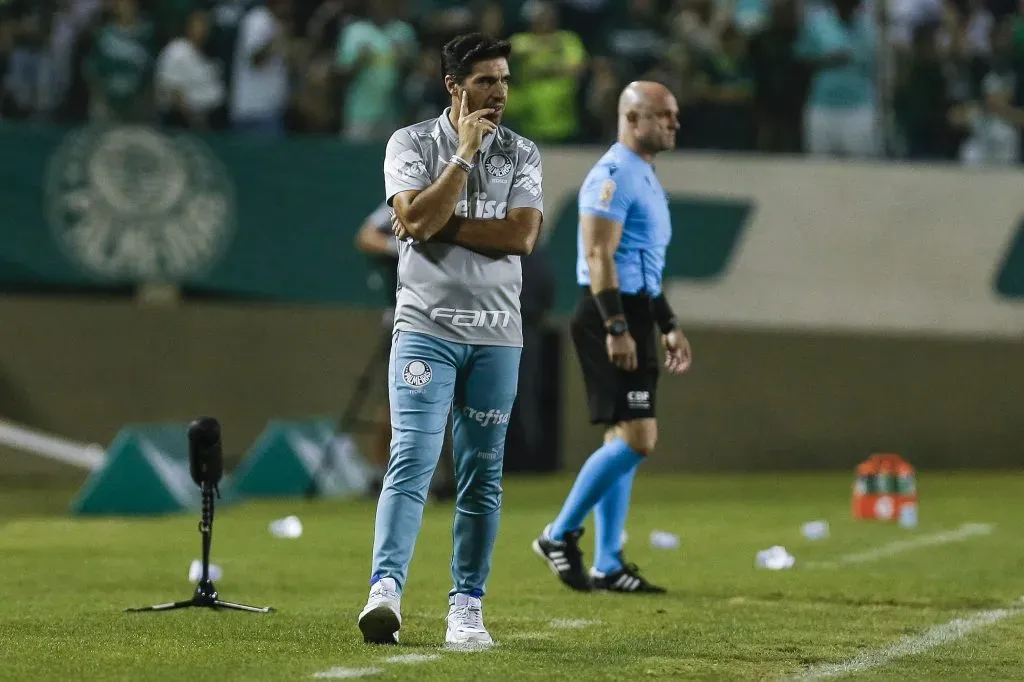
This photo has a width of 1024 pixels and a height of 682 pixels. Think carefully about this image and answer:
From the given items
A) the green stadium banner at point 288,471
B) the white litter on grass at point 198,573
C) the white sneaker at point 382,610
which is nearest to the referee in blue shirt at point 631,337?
the white litter on grass at point 198,573

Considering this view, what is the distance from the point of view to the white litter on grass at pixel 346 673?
5445 millimetres

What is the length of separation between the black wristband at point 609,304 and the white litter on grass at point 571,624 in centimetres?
145

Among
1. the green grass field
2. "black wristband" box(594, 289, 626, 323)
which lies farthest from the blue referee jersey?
the green grass field

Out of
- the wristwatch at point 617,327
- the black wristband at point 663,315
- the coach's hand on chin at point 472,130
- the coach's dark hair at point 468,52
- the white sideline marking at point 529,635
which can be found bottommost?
the white sideline marking at point 529,635

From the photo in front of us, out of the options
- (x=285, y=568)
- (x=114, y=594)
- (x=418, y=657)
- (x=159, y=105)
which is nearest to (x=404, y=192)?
(x=418, y=657)

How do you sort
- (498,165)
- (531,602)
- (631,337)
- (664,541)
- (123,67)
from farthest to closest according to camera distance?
(123,67) < (664,541) < (631,337) < (531,602) < (498,165)

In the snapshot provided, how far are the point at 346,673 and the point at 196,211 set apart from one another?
1058 cm

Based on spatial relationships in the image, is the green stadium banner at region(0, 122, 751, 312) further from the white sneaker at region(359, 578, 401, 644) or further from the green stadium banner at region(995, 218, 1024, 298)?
the white sneaker at region(359, 578, 401, 644)

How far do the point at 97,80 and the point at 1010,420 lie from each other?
29.1 feet

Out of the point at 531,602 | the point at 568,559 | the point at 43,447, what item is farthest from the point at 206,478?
the point at 43,447

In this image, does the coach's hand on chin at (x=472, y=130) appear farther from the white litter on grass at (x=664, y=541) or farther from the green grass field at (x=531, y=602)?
the white litter on grass at (x=664, y=541)

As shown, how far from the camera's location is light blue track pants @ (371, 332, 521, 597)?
239 inches

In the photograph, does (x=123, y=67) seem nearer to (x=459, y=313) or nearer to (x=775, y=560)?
(x=775, y=560)

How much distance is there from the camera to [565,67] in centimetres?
1584
